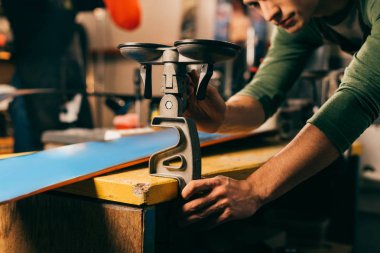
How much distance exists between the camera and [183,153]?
81 cm

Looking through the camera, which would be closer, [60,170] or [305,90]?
[60,170]

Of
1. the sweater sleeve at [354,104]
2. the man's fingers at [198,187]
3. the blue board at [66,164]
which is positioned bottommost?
the man's fingers at [198,187]

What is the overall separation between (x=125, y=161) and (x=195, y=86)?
21 centimetres

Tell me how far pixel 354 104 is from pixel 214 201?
33 centimetres

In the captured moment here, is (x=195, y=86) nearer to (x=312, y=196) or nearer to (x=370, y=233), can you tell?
(x=312, y=196)

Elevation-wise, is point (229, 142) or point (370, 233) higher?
point (229, 142)

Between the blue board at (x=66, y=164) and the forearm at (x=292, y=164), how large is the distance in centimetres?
25

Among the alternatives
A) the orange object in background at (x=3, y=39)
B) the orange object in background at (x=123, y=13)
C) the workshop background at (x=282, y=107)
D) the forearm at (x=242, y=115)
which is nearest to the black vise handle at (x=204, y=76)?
the forearm at (x=242, y=115)

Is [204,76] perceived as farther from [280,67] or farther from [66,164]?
[280,67]

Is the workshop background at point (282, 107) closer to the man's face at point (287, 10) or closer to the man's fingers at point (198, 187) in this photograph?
the man's face at point (287, 10)

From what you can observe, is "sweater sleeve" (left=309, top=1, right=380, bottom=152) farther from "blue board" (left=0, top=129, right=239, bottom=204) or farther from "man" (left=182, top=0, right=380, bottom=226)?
"blue board" (left=0, top=129, right=239, bottom=204)

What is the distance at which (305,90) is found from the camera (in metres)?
1.75

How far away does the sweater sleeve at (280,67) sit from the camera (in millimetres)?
1313

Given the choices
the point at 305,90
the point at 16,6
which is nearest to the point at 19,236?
the point at 305,90
